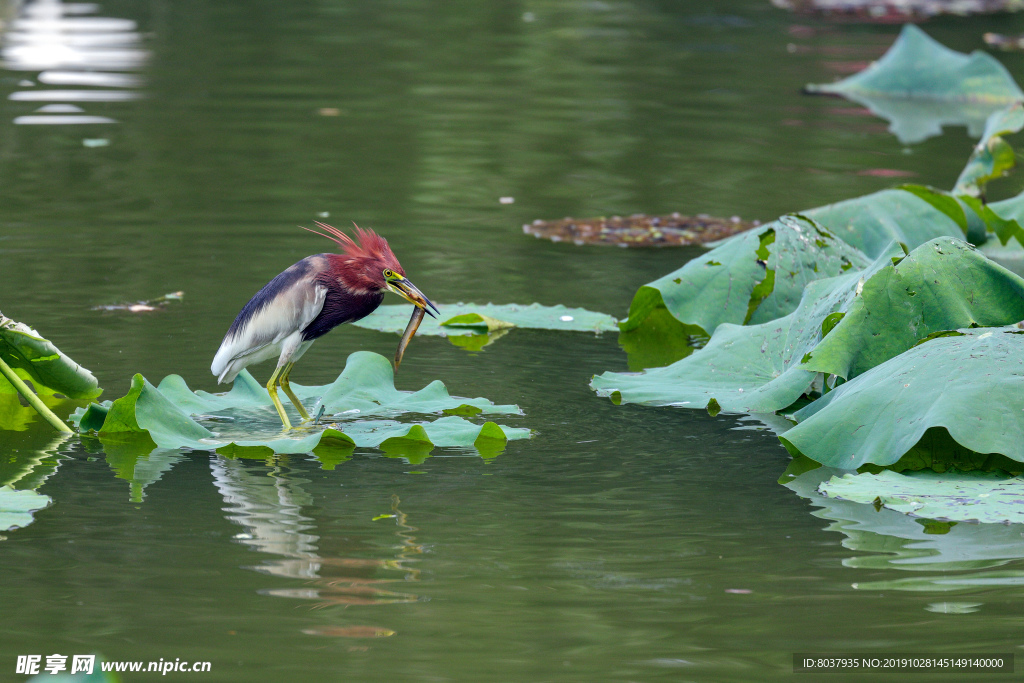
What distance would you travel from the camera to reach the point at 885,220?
661 centimetres

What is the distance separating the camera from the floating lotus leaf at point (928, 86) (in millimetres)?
12953

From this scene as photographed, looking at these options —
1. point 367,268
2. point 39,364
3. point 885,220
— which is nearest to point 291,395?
point 367,268

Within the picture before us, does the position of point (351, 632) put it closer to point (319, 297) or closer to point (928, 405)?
Result: point (319, 297)

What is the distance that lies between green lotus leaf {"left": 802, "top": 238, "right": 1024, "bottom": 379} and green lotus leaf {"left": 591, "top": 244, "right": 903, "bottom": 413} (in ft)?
0.25

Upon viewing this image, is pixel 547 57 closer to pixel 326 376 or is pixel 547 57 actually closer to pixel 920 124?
pixel 920 124

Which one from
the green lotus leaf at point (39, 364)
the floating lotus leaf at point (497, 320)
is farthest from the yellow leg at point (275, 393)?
the floating lotus leaf at point (497, 320)

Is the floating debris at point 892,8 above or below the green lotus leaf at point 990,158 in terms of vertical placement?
below

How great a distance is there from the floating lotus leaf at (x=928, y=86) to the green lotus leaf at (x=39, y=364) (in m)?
9.54

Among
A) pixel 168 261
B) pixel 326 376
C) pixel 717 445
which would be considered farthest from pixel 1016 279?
pixel 168 261

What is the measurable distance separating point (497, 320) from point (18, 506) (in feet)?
9.04

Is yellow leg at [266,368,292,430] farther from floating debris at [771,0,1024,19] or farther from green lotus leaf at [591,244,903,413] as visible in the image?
floating debris at [771,0,1024,19]

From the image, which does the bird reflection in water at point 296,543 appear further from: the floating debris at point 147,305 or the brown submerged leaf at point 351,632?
the floating debris at point 147,305

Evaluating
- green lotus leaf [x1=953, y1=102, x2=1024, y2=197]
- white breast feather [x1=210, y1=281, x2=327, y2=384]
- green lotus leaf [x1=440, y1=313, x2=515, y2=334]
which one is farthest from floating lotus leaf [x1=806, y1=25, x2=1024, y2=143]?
white breast feather [x1=210, y1=281, x2=327, y2=384]

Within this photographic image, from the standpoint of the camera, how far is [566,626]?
322 centimetres
